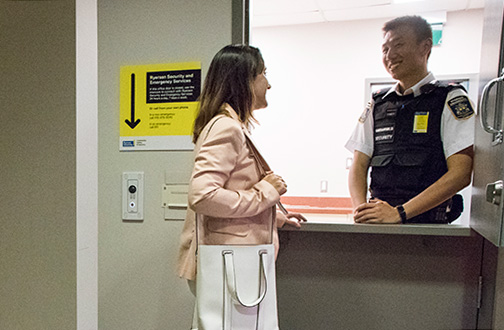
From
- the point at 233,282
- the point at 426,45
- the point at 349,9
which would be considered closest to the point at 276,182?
the point at 233,282

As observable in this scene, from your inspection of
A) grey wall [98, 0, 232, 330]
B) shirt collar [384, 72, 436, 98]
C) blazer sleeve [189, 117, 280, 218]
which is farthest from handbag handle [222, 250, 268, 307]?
shirt collar [384, 72, 436, 98]

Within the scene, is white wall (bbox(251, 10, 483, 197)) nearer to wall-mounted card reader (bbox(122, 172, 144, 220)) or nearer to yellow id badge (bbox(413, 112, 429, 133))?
yellow id badge (bbox(413, 112, 429, 133))

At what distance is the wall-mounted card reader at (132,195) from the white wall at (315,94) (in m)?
2.08

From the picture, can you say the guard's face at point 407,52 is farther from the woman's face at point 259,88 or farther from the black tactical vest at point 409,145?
the woman's face at point 259,88

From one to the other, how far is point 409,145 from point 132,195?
4.01 ft

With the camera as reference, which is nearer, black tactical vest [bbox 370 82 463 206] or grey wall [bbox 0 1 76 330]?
grey wall [bbox 0 1 76 330]

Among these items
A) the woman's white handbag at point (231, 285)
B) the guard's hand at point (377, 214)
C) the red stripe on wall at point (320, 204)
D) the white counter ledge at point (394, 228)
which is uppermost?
the guard's hand at point (377, 214)

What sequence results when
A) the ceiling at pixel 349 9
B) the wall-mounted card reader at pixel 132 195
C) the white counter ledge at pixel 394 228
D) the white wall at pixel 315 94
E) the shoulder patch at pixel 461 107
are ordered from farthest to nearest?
the white wall at pixel 315 94, the ceiling at pixel 349 9, the wall-mounted card reader at pixel 132 195, the shoulder patch at pixel 461 107, the white counter ledge at pixel 394 228

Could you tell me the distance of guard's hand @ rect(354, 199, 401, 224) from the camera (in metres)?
1.24

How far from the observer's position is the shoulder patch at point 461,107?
130cm

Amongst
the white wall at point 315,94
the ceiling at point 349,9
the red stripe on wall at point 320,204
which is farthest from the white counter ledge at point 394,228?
the ceiling at point 349,9

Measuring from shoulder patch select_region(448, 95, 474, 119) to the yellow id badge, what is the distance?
0.09 meters

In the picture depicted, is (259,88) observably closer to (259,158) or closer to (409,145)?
(259,158)

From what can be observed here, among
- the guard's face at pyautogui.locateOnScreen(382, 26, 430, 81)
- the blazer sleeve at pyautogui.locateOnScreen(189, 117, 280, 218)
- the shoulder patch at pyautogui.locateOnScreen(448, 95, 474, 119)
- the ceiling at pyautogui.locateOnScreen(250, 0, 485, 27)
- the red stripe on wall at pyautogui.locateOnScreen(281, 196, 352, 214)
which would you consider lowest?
the red stripe on wall at pyautogui.locateOnScreen(281, 196, 352, 214)
